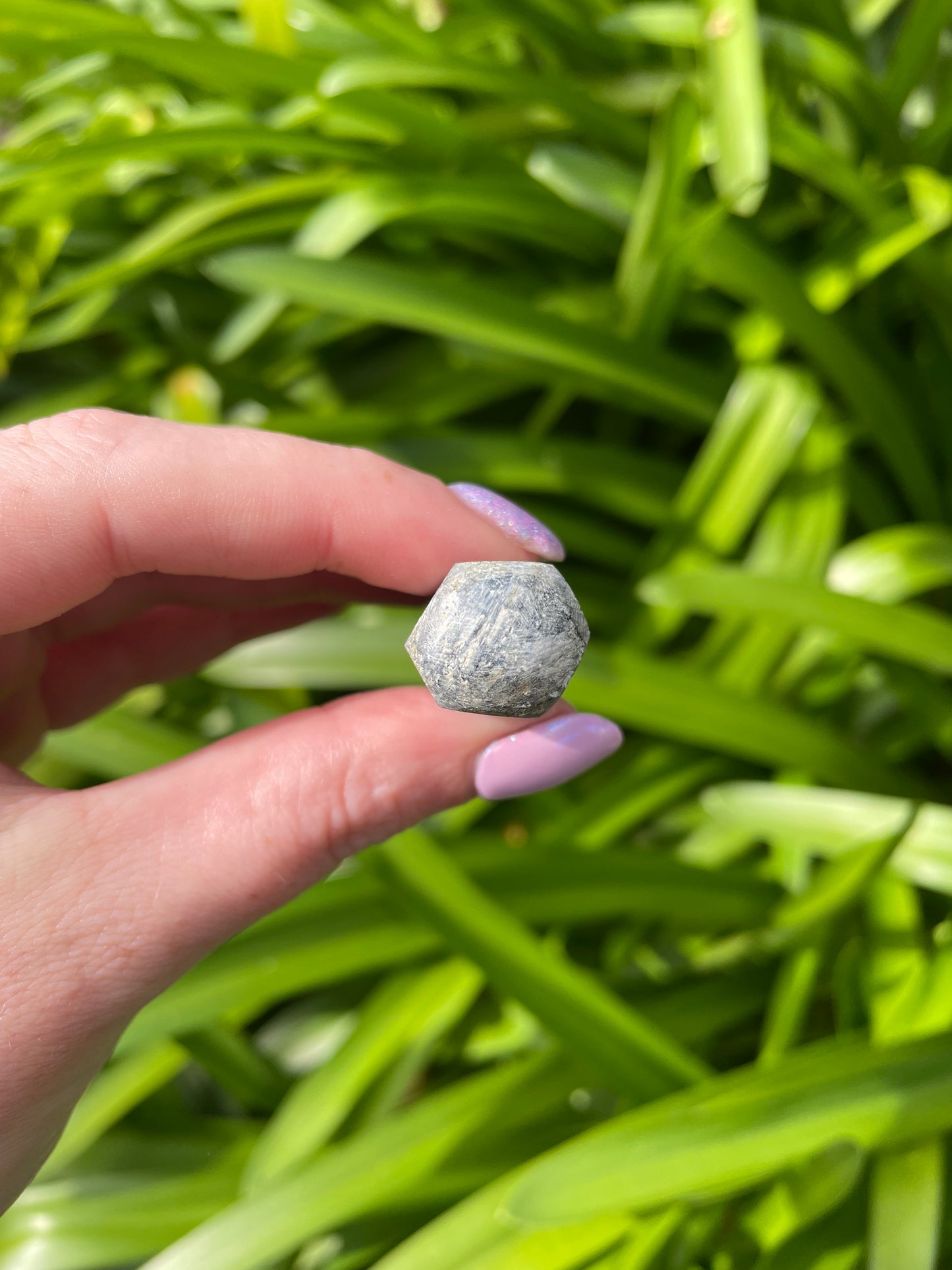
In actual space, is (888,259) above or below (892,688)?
above

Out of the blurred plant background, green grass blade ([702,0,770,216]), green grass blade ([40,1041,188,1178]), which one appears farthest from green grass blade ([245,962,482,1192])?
green grass blade ([702,0,770,216])

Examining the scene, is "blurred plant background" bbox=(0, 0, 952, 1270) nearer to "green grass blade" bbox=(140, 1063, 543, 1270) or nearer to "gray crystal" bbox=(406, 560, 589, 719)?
"green grass blade" bbox=(140, 1063, 543, 1270)

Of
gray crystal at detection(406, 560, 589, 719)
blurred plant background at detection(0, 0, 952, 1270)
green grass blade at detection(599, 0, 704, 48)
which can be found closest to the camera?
gray crystal at detection(406, 560, 589, 719)

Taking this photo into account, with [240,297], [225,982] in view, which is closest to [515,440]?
[240,297]

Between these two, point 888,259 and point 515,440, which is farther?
point 515,440

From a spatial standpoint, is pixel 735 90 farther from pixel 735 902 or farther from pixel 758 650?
pixel 735 902

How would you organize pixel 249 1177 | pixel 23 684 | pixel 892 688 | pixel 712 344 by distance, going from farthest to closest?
1. pixel 712 344
2. pixel 892 688
3. pixel 249 1177
4. pixel 23 684
